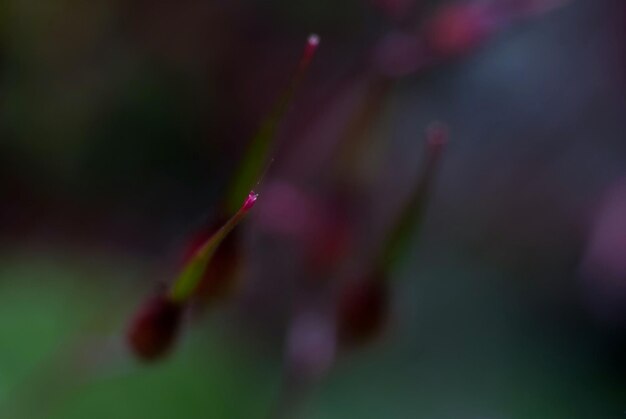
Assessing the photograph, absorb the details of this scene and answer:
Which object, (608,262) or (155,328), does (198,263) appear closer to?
(155,328)

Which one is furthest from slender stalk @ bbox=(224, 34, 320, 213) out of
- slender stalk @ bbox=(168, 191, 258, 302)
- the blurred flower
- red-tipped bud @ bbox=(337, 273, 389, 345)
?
the blurred flower

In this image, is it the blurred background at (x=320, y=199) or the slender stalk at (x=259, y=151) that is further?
the blurred background at (x=320, y=199)

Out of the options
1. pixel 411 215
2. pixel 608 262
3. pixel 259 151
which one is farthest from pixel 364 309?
pixel 608 262

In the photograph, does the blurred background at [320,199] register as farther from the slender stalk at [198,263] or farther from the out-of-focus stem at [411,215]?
the slender stalk at [198,263]

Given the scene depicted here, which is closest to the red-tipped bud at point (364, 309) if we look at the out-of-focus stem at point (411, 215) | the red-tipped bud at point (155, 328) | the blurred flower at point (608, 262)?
the out-of-focus stem at point (411, 215)

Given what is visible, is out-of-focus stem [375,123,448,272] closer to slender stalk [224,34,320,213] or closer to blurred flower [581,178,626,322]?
slender stalk [224,34,320,213]

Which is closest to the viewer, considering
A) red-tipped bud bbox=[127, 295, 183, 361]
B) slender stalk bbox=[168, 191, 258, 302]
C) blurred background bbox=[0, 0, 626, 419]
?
slender stalk bbox=[168, 191, 258, 302]

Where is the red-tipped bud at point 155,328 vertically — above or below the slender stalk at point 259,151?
below
